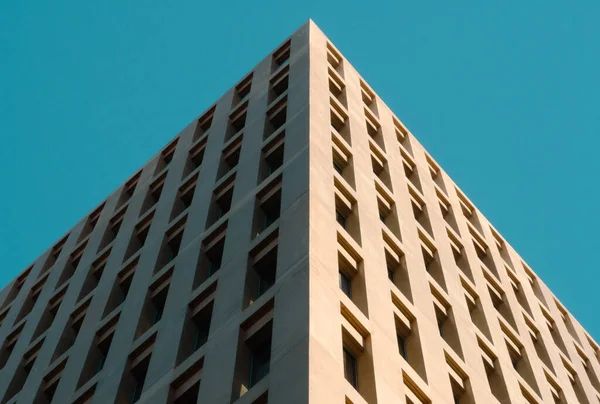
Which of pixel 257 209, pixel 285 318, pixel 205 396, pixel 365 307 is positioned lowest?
pixel 205 396

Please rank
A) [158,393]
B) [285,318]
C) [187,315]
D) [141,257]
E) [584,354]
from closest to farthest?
[285,318] < [158,393] < [187,315] < [141,257] < [584,354]

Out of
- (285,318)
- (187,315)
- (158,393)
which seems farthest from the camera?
(187,315)

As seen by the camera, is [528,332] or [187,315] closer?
[187,315]

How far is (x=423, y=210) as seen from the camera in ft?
150

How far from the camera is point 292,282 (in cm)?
2727

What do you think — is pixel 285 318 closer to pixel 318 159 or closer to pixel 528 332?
pixel 318 159

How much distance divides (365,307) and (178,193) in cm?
1788

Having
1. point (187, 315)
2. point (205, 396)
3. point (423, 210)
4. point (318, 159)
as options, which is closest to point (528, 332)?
point (423, 210)

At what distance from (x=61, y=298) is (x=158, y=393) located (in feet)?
62.4

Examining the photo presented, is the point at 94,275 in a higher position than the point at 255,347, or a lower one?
higher

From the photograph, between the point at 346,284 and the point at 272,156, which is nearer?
the point at 346,284

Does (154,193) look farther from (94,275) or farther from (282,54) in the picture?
(282,54)

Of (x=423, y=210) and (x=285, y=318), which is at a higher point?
(x=423, y=210)

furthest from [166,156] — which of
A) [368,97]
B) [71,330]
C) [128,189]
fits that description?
[71,330]
